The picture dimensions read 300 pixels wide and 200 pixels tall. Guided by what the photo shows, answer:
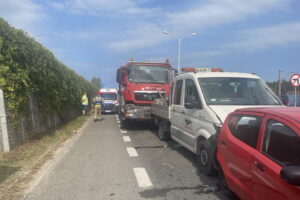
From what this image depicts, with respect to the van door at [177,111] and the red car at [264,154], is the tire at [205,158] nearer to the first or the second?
the red car at [264,154]

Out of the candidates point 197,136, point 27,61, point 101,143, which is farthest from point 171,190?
point 27,61

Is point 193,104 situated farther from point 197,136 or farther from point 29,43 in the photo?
point 29,43

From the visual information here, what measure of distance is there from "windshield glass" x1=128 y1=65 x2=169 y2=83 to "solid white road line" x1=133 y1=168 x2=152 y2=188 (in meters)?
6.43

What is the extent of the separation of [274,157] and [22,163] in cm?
582

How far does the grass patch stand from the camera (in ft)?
16.2

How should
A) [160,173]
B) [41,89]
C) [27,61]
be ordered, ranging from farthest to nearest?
[41,89]
[27,61]
[160,173]

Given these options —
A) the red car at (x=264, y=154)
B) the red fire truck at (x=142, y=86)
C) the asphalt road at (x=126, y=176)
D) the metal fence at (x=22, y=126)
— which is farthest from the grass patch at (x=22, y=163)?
the red car at (x=264, y=154)

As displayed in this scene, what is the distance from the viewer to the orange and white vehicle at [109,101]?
81.5 ft

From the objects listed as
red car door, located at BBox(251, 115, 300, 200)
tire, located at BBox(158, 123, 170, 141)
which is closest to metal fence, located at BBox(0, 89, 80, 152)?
tire, located at BBox(158, 123, 170, 141)

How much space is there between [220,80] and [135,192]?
3253 mm

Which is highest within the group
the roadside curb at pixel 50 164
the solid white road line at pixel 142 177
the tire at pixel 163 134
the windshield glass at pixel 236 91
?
the windshield glass at pixel 236 91

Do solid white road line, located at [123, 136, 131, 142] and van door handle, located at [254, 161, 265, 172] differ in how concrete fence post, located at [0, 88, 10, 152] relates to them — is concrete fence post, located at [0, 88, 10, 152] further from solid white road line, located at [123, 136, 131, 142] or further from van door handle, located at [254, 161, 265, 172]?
van door handle, located at [254, 161, 265, 172]

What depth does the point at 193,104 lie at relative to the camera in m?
5.94

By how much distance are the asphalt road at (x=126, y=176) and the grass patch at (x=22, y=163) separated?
0.36m
